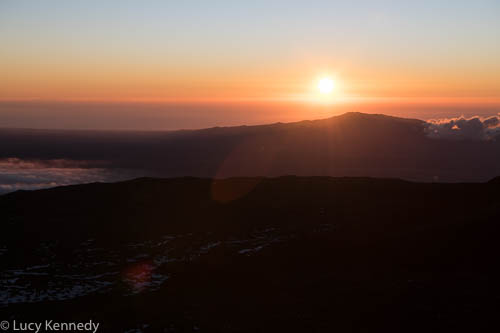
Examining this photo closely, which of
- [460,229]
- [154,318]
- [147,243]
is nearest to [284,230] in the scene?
[147,243]

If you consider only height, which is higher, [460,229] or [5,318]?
[460,229]

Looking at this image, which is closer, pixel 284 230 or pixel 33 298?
pixel 33 298

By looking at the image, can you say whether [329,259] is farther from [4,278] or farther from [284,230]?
[4,278]

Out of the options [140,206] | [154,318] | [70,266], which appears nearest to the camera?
[154,318]

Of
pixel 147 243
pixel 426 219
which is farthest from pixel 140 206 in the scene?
pixel 426 219

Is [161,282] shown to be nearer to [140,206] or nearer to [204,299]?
[204,299]

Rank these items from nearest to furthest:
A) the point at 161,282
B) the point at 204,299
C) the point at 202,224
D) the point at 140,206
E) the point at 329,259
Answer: the point at 204,299, the point at 161,282, the point at 329,259, the point at 202,224, the point at 140,206
